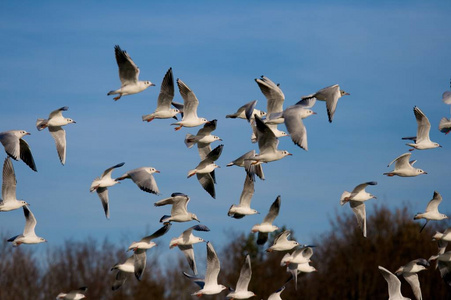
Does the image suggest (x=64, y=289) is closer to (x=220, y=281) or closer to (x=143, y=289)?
(x=143, y=289)

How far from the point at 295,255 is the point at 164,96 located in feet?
17.7

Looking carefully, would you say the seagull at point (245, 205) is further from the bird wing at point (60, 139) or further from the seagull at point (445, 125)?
the seagull at point (445, 125)

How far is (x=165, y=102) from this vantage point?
20688mm

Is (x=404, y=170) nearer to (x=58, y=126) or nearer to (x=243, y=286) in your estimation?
(x=243, y=286)

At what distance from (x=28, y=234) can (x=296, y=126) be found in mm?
7757

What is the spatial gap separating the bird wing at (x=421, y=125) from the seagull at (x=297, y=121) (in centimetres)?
300

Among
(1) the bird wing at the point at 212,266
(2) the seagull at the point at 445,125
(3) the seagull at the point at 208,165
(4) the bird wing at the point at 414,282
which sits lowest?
(4) the bird wing at the point at 414,282

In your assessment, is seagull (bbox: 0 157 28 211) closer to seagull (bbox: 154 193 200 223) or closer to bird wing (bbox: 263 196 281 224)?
seagull (bbox: 154 193 200 223)

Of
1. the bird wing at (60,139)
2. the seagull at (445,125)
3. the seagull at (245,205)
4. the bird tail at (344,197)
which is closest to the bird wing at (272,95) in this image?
the seagull at (245,205)

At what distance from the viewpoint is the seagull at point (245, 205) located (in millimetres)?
21422

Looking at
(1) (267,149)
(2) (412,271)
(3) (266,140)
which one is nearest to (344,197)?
(2) (412,271)

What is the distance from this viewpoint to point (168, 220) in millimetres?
20328

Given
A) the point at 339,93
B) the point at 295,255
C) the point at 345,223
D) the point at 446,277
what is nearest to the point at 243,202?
the point at 295,255

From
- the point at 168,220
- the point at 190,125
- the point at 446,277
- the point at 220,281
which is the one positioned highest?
the point at 190,125
